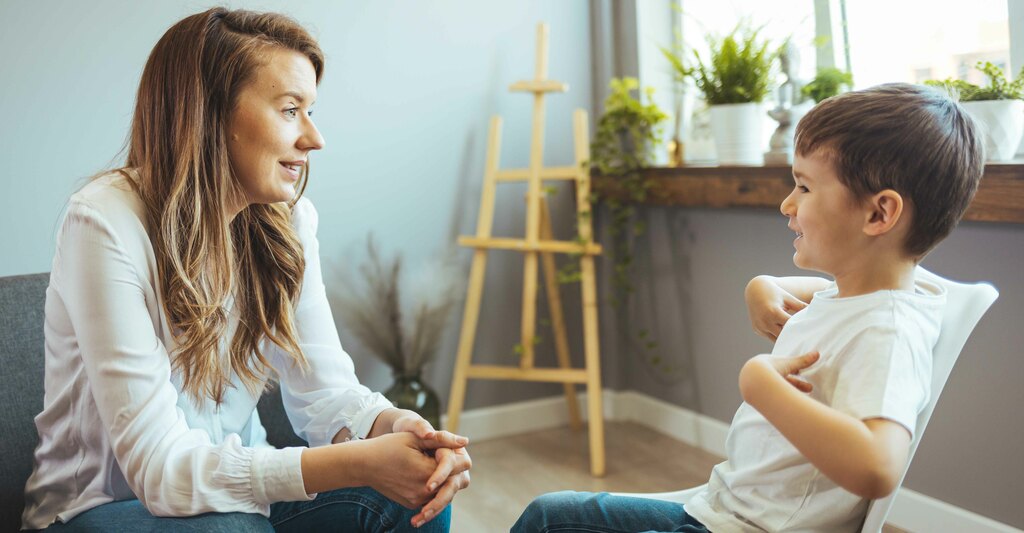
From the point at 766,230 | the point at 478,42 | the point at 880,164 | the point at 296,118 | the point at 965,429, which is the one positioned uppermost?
the point at 478,42

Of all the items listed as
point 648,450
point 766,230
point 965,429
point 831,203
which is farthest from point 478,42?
point 831,203

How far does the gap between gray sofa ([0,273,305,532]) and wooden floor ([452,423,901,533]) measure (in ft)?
4.07

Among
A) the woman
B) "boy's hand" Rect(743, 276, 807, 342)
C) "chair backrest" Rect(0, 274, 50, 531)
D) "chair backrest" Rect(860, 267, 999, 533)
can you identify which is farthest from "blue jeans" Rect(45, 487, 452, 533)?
"chair backrest" Rect(860, 267, 999, 533)

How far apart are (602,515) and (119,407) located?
2.30ft

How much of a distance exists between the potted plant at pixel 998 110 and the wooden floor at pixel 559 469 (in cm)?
101

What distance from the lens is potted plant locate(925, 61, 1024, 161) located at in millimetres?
2117

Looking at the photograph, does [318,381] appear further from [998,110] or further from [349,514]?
[998,110]

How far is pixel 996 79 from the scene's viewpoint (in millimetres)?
2154

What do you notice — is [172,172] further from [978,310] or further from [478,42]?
[478,42]

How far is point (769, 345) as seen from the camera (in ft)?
9.07

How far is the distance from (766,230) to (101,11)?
2.00m

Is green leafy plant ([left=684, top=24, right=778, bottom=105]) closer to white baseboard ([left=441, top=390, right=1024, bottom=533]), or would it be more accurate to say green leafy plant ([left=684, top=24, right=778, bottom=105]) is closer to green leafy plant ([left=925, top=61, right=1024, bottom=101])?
green leafy plant ([left=925, top=61, right=1024, bottom=101])

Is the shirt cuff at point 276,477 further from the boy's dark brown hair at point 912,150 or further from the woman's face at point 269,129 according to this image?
the boy's dark brown hair at point 912,150

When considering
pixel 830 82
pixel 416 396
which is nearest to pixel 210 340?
pixel 416 396
